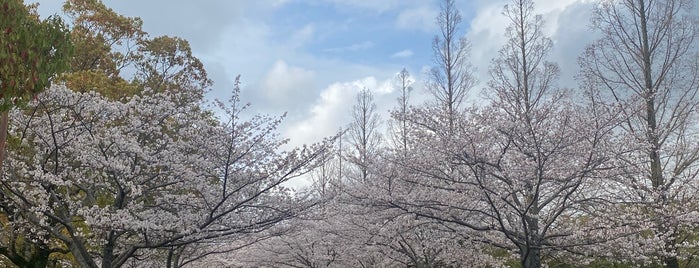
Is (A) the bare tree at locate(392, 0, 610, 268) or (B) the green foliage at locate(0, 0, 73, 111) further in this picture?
(A) the bare tree at locate(392, 0, 610, 268)

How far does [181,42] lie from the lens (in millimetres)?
13227

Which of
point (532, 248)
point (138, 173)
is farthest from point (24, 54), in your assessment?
point (532, 248)

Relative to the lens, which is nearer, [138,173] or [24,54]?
[24,54]

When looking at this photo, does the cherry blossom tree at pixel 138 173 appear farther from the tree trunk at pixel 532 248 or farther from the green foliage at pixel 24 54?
the tree trunk at pixel 532 248

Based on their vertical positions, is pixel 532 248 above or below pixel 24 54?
below

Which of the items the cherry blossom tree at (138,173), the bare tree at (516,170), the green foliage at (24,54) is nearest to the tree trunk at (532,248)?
the bare tree at (516,170)

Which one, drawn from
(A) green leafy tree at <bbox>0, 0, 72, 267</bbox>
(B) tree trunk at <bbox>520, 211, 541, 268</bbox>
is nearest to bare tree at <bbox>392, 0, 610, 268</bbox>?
(B) tree trunk at <bbox>520, 211, 541, 268</bbox>

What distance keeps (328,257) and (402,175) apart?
782 centimetres

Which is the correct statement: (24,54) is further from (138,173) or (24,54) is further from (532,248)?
(532,248)

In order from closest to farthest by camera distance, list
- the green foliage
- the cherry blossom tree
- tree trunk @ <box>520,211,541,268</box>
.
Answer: the green foliage < the cherry blossom tree < tree trunk @ <box>520,211,541,268</box>

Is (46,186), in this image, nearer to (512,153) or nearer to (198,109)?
(198,109)

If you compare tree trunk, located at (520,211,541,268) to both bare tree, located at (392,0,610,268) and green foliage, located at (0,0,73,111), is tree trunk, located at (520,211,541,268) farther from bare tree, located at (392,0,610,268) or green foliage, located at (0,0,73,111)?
green foliage, located at (0,0,73,111)

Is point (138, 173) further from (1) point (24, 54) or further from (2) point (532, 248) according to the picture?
(2) point (532, 248)

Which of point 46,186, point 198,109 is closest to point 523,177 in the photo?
point 198,109
